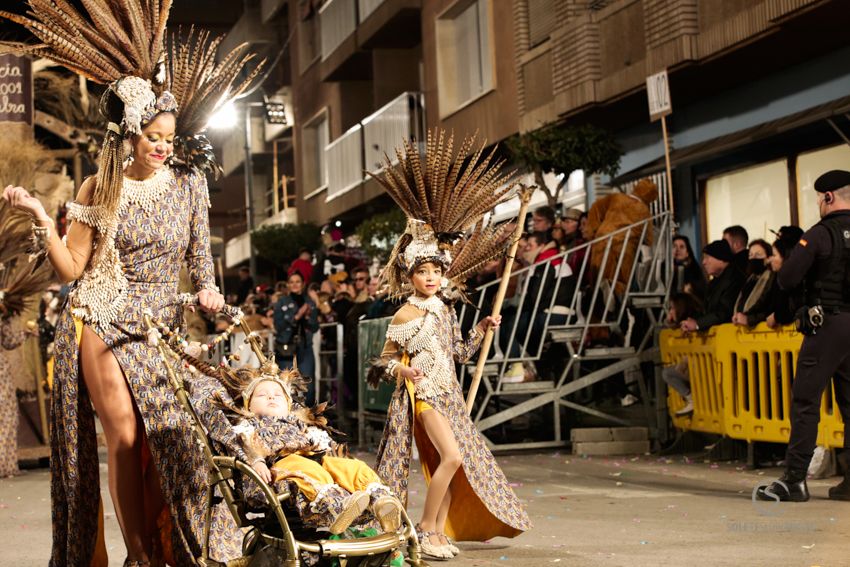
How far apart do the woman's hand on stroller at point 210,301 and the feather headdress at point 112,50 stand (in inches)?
21.6

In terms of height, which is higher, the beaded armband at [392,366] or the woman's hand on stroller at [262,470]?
the beaded armband at [392,366]

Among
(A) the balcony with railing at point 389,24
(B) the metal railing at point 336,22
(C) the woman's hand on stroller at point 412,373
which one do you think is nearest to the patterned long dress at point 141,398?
(C) the woman's hand on stroller at point 412,373

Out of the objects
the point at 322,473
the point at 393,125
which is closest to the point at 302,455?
the point at 322,473

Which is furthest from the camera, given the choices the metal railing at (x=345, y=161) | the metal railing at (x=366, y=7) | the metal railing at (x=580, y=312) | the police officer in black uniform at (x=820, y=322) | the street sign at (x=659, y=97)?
the metal railing at (x=345, y=161)

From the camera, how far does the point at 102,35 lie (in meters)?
6.04

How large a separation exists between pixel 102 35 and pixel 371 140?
994 inches

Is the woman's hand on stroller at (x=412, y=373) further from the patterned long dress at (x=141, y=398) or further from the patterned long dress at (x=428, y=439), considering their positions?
the patterned long dress at (x=141, y=398)

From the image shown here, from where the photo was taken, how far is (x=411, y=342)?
25.8ft

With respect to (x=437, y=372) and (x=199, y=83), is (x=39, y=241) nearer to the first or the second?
(x=199, y=83)

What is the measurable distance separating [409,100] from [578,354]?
1463cm

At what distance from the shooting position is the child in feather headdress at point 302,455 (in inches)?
208

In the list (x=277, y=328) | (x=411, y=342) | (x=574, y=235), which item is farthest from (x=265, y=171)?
(x=411, y=342)

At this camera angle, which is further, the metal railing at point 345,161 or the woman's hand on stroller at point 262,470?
the metal railing at point 345,161

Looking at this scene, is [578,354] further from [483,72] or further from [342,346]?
[483,72]
